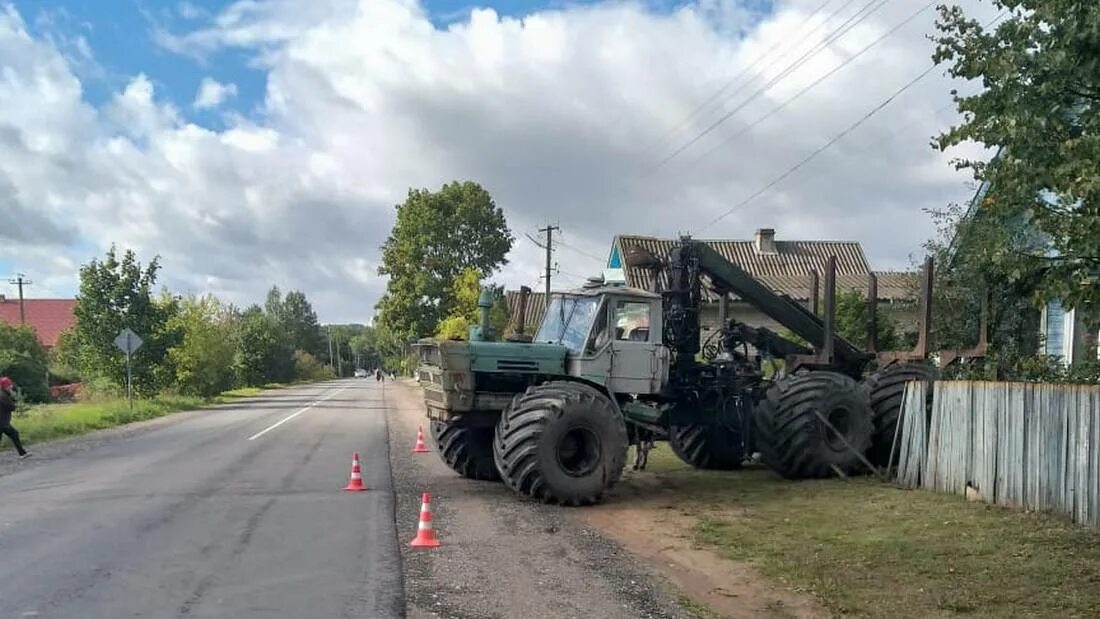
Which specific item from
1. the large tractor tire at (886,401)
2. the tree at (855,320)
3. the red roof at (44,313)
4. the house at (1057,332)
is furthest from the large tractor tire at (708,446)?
the red roof at (44,313)

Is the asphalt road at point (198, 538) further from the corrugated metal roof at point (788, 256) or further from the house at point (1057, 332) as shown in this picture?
the corrugated metal roof at point (788, 256)

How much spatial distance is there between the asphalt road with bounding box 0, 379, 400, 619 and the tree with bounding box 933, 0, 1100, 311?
527 centimetres

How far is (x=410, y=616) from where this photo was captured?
257 inches

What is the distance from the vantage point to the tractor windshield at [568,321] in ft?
42.3

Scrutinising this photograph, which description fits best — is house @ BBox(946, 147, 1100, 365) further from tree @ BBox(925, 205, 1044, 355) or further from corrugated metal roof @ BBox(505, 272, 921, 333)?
corrugated metal roof @ BBox(505, 272, 921, 333)

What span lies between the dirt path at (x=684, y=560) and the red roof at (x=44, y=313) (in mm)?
78508

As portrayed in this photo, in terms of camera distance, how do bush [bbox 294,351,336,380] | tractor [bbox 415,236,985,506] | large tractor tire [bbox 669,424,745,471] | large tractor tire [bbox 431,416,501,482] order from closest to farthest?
1. tractor [bbox 415,236,985,506]
2. large tractor tire [bbox 431,416,501,482]
3. large tractor tire [bbox 669,424,745,471]
4. bush [bbox 294,351,336,380]

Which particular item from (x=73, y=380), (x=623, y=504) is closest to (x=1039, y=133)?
(x=623, y=504)

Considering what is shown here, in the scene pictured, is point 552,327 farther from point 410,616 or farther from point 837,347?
point 410,616

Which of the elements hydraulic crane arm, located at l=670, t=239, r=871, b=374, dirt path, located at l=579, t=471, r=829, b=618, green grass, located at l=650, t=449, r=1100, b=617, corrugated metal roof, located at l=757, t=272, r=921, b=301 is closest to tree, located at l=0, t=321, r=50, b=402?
corrugated metal roof, located at l=757, t=272, r=921, b=301

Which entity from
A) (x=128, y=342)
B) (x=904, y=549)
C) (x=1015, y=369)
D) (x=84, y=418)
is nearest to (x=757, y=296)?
(x=1015, y=369)

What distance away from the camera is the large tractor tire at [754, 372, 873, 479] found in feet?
45.5

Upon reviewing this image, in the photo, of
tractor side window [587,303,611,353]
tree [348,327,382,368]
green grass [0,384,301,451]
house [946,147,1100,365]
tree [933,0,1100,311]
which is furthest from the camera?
tree [348,327,382,368]

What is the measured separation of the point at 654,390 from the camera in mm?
13102
